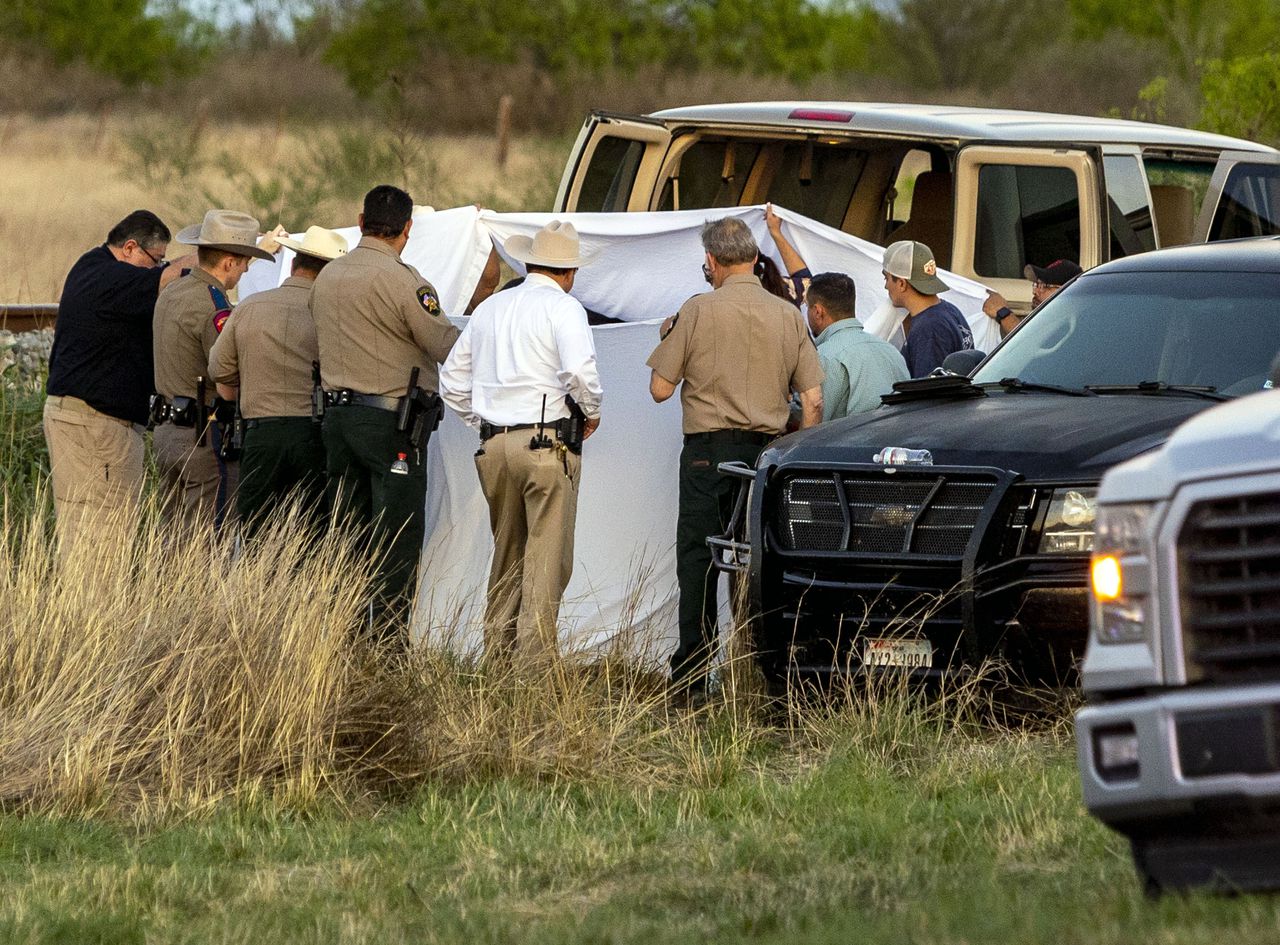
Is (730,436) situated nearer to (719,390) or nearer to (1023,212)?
(719,390)

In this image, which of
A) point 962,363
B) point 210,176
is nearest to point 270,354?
point 962,363

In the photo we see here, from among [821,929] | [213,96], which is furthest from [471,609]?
[213,96]

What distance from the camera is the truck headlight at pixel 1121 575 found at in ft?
14.6

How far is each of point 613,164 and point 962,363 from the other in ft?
13.6

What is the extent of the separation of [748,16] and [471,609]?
3359 cm

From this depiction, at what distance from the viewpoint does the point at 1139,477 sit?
14.7ft

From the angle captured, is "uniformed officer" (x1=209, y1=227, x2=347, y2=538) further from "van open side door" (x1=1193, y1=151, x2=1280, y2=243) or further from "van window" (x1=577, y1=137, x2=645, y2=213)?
"van open side door" (x1=1193, y1=151, x2=1280, y2=243)

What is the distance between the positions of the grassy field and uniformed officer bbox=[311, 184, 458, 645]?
9.03 metres

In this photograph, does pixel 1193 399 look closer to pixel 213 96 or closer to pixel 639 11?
pixel 639 11

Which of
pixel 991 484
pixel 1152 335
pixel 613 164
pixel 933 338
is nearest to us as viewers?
pixel 991 484

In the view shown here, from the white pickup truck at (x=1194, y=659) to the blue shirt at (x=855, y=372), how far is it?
4465 millimetres

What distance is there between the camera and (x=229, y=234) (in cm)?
981

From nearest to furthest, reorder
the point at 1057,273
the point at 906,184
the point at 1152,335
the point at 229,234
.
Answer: the point at 1152,335, the point at 229,234, the point at 1057,273, the point at 906,184

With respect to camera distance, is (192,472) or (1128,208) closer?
(192,472)
